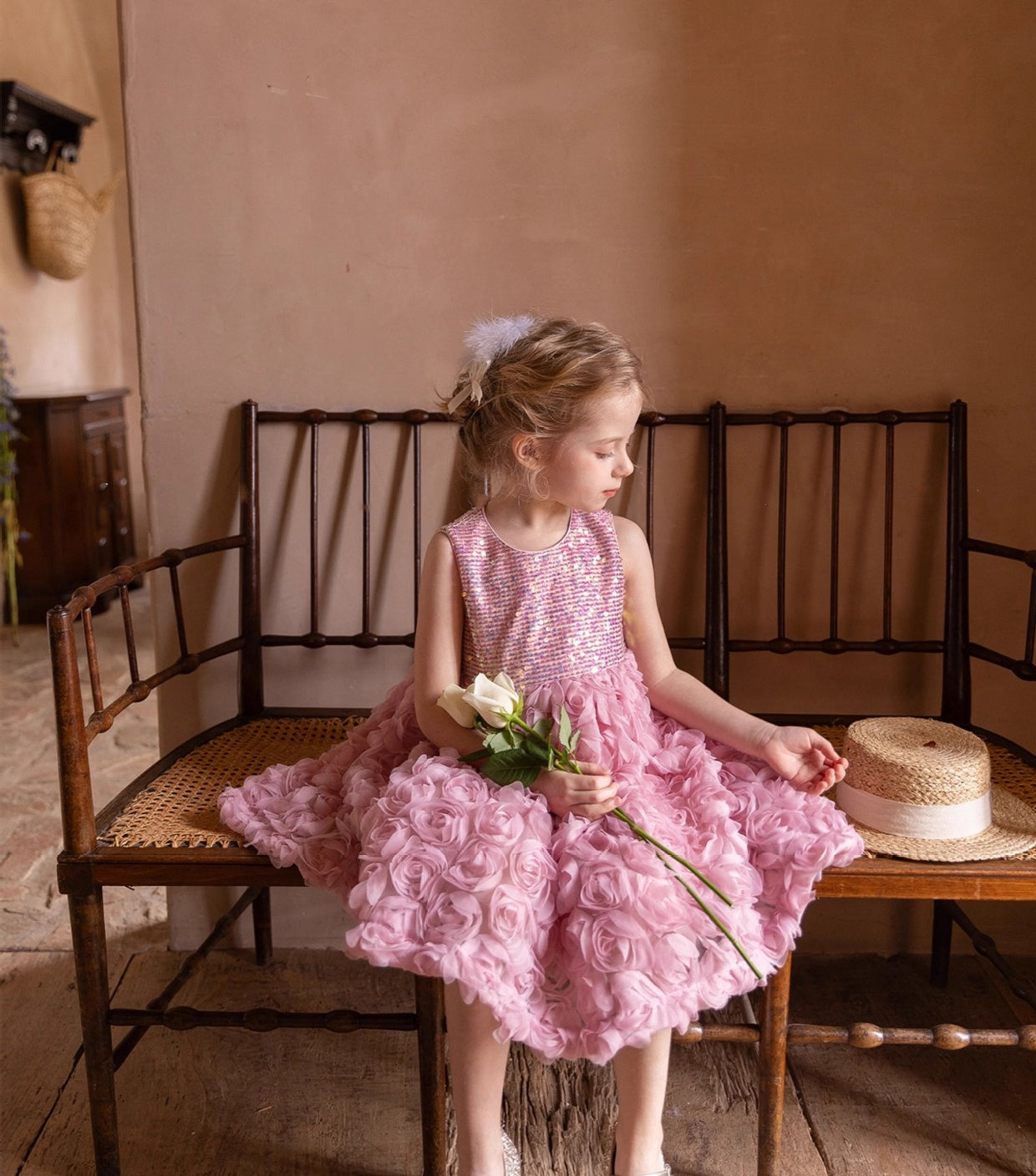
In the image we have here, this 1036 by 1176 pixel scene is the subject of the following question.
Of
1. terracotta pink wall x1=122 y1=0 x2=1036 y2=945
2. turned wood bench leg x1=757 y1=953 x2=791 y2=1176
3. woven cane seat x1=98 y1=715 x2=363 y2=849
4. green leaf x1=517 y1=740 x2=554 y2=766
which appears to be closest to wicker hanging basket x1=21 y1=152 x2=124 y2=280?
terracotta pink wall x1=122 y1=0 x2=1036 y2=945

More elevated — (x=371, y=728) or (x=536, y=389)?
(x=536, y=389)

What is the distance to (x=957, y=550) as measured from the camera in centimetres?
189

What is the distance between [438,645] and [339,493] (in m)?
0.60

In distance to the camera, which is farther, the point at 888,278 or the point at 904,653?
the point at 904,653

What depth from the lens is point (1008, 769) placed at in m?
1.69

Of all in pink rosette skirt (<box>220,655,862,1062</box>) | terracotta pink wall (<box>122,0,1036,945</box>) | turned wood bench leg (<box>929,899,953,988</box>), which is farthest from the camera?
turned wood bench leg (<box>929,899,953,988</box>)

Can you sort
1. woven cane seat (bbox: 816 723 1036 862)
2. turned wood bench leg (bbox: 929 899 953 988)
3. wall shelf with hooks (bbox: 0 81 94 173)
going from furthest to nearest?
wall shelf with hooks (bbox: 0 81 94 173) → turned wood bench leg (bbox: 929 899 953 988) → woven cane seat (bbox: 816 723 1036 862)

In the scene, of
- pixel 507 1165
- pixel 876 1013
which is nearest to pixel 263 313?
pixel 507 1165

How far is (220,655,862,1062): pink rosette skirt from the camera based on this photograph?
1.23 metres

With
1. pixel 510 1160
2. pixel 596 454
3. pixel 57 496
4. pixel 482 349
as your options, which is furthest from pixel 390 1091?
pixel 57 496

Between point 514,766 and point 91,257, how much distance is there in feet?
18.8

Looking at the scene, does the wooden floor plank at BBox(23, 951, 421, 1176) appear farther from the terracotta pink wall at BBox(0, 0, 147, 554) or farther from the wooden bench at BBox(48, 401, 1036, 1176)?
the terracotta pink wall at BBox(0, 0, 147, 554)

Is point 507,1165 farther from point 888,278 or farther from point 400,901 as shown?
point 888,278

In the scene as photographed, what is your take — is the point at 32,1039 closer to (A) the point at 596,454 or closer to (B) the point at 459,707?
(B) the point at 459,707
